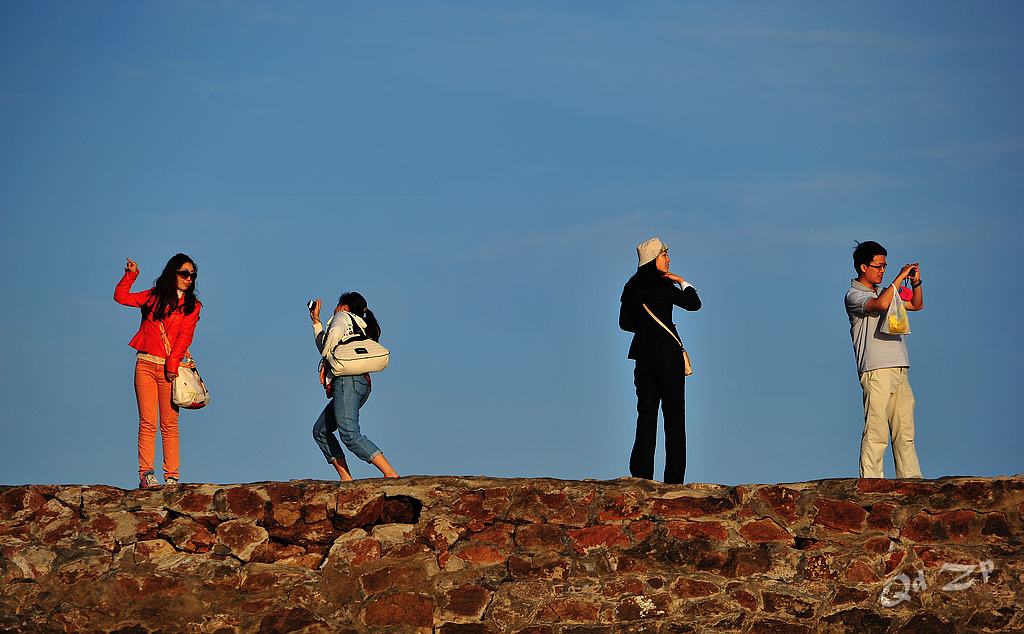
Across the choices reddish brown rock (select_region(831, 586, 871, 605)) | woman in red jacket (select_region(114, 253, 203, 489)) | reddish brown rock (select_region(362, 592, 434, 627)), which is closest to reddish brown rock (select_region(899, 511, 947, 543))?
reddish brown rock (select_region(831, 586, 871, 605))

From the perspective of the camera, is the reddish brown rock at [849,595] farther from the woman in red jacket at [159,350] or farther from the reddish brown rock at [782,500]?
the woman in red jacket at [159,350]

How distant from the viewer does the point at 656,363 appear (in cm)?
1055

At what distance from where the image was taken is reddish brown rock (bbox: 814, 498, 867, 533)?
401 inches

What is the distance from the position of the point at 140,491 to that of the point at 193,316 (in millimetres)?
1321

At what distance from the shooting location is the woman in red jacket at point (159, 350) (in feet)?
35.1

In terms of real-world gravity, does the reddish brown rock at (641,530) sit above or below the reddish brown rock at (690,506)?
below

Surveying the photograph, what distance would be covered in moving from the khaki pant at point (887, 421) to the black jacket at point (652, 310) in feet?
4.28

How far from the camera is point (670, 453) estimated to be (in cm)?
1048

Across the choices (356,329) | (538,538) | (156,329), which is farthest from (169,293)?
(538,538)

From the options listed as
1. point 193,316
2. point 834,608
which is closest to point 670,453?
point 834,608

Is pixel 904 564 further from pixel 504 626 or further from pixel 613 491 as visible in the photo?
pixel 504 626

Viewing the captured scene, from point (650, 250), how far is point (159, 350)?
3349mm

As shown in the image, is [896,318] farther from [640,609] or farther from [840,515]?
[640,609]

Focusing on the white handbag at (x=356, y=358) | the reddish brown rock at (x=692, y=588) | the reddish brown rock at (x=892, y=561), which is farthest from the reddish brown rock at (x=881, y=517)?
the white handbag at (x=356, y=358)
